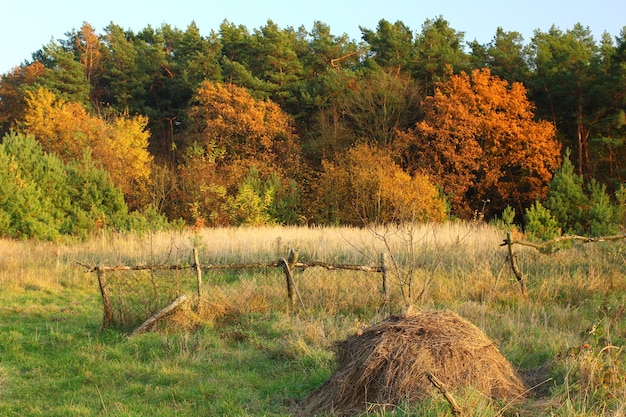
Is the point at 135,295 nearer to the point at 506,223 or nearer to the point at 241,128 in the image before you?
the point at 506,223

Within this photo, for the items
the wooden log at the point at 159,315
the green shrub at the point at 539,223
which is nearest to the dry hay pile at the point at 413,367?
the wooden log at the point at 159,315

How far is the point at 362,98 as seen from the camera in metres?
35.3

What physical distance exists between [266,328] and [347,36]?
3794 centimetres

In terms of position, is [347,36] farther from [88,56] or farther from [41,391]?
[41,391]

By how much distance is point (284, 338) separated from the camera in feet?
26.2

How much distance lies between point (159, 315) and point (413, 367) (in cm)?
462

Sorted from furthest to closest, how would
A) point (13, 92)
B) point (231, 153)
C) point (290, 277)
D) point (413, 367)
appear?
point (13, 92)
point (231, 153)
point (290, 277)
point (413, 367)

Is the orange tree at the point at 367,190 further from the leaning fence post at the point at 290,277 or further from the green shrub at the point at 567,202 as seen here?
the leaning fence post at the point at 290,277

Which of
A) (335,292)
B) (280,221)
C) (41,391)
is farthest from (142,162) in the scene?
(41,391)

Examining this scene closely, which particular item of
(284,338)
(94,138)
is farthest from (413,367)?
(94,138)

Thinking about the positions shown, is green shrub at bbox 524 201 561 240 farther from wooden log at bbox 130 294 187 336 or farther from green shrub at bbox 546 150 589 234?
wooden log at bbox 130 294 187 336

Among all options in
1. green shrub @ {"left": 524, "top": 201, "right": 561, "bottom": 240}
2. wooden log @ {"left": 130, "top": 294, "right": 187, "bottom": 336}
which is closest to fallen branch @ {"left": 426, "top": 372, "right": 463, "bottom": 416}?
wooden log @ {"left": 130, "top": 294, "right": 187, "bottom": 336}

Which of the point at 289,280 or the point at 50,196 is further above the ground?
the point at 50,196

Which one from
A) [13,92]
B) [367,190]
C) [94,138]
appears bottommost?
[367,190]
